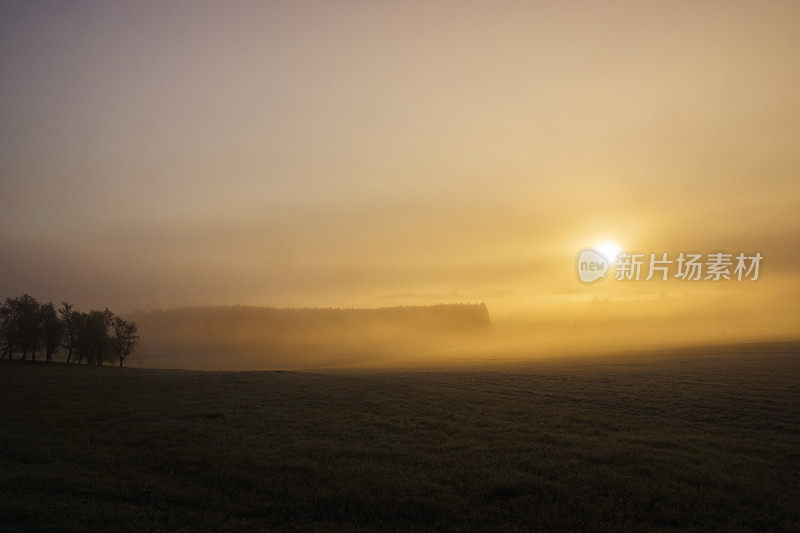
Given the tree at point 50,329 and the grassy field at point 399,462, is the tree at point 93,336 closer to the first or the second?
the tree at point 50,329

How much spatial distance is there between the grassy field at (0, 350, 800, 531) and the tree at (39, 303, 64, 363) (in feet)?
193

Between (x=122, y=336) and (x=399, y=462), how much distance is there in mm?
96885

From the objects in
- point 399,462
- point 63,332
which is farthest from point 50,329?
point 399,462

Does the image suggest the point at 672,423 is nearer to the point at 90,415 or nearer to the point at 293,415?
the point at 293,415

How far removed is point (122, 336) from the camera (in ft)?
306

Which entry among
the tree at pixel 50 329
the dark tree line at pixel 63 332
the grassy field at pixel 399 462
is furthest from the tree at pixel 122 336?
the grassy field at pixel 399 462

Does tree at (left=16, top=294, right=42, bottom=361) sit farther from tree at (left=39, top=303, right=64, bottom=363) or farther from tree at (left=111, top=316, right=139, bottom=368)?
tree at (left=111, top=316, right=139, bottom=368)

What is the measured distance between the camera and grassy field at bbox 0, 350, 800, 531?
43.3 ft

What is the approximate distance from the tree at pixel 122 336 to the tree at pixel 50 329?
9.37 metres

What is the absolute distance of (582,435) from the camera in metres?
23.6

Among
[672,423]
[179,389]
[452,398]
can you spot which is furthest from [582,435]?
[179,389]

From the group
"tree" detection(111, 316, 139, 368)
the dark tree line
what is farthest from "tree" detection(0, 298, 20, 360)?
"tree" detection(111, 316, 139, 368)

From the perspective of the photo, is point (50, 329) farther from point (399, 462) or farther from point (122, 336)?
point (399, 462)

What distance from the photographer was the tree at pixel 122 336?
9212 cm
